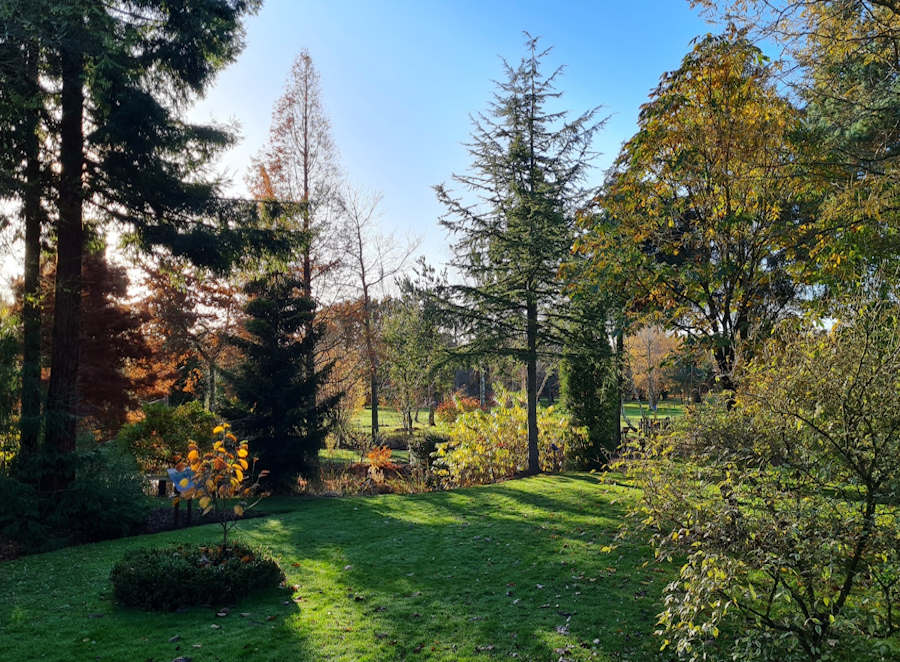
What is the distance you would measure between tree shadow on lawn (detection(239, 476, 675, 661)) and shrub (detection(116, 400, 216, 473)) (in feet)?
15.1

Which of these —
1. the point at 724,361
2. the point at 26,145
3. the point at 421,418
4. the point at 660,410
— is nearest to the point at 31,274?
the point at 26,145

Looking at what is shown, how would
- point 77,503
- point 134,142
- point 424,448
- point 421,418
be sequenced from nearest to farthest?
point 77,503 → point 134,142 → point 424,448 → point 421,418

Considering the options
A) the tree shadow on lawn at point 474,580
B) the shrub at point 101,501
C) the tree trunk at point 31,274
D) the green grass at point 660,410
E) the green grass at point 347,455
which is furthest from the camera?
the green grass at point 660,410

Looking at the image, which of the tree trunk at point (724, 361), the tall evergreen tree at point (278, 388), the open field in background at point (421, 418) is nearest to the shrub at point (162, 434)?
the tall evergreen tree at point (278, 388)

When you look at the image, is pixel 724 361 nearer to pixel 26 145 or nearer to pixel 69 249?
pixel 69 249

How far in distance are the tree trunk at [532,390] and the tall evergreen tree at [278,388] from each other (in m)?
4.70

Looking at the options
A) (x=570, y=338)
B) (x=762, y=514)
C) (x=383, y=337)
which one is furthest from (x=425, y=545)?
(x=383, y=337)

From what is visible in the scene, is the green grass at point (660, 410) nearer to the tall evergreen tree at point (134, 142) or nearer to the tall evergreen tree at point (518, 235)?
the tall evergreen tree at point (518, 235)

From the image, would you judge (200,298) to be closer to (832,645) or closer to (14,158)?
(14,158)

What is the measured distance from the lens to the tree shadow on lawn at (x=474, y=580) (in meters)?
4.37

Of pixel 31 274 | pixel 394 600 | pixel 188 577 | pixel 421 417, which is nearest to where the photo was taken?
pixel 188 577

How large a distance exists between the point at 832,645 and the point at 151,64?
39.2 ft

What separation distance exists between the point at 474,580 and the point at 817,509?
3.78 m

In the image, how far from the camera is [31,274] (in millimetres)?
9445
